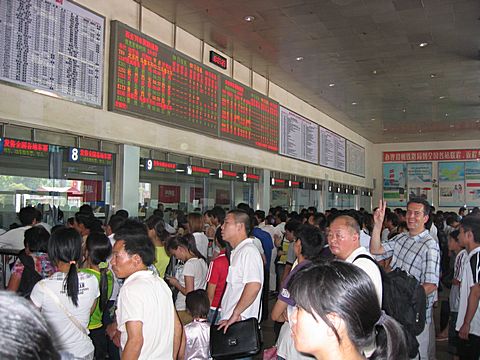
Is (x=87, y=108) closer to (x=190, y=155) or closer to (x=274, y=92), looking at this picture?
(x=190, y=155)

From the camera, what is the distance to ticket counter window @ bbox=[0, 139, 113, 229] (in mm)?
4883

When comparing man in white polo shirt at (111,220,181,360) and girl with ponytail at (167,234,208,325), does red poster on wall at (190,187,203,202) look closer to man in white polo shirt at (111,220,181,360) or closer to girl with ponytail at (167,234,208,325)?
girl with ponytail at (167,234,208,325)

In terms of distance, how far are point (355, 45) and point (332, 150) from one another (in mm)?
6899

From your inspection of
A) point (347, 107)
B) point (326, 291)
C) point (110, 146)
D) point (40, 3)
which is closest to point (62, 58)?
point (40, 3)

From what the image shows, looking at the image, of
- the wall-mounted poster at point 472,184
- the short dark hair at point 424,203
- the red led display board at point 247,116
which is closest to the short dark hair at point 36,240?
the short dark hair at point 424,203

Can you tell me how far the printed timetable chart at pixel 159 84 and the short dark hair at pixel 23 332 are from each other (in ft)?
17.7

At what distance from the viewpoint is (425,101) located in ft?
41.0

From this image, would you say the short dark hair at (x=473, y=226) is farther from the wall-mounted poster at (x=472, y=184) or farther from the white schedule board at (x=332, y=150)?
the wall-mounted poster at (x=472, y=184)

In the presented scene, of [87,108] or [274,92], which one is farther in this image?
[274,92]

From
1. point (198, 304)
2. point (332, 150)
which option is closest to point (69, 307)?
point (198, 304)

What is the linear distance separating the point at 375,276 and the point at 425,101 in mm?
11414

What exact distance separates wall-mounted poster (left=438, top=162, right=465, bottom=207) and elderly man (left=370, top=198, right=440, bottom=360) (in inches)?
692

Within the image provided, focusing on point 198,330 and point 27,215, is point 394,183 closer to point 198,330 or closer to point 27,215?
point 27,215

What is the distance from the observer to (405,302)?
8.18 ft
